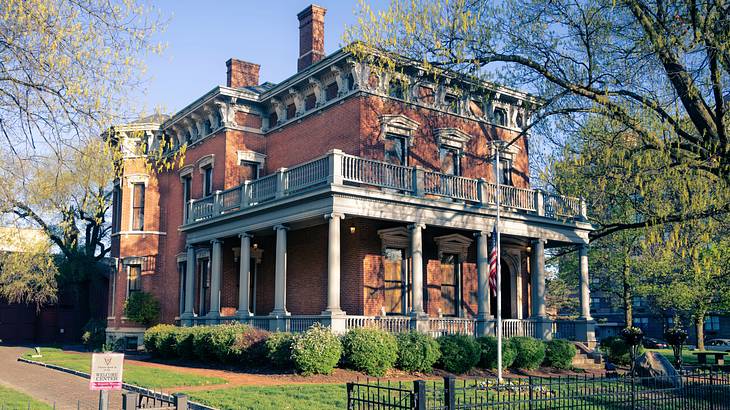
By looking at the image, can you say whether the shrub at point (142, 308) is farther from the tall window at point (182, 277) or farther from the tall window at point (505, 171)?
the tall window at point (505, 171)

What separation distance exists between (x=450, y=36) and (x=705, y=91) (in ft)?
19.6

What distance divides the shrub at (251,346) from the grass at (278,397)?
436cm

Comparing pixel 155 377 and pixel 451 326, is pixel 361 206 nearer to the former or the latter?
pixel 451 326

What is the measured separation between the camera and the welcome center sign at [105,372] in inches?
294

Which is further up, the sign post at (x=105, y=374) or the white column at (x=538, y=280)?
the white column at (x=538, y=280)

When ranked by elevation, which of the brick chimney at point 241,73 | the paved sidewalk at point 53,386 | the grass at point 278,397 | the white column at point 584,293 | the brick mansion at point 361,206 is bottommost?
the paved sidewalk at point 53,386

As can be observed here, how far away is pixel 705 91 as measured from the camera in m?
16.3

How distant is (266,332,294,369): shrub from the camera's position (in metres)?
19.7

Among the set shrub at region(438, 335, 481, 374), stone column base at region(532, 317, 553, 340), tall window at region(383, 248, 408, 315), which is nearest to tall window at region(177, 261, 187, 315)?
tall window at region(383, 248, 408, 315)

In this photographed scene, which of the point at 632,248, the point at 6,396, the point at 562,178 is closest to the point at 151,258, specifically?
the point at 6,396

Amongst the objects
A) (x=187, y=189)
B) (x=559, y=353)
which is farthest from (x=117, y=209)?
(x=559, y=353)

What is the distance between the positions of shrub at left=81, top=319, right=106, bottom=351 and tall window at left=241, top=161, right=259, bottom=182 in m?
12.1

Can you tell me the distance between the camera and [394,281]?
2458 cm

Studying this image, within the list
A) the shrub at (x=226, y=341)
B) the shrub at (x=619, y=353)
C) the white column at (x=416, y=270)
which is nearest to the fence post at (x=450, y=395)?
the white column at (x=416, y=270)
